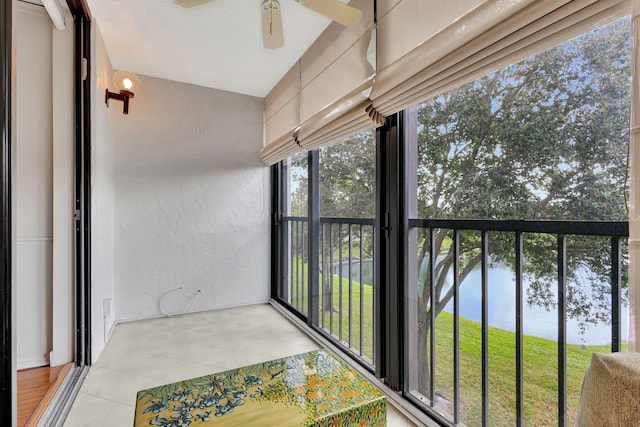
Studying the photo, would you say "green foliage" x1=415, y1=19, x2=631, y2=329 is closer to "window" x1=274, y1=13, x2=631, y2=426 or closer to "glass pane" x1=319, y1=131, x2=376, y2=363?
"window" x1=274, y1=13, x2=631, y2=426

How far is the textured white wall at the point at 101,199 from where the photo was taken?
6.31 ft

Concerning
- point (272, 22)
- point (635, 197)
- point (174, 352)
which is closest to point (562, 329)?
point (635, 197)

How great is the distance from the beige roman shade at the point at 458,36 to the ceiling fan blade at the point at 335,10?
0.25 meters

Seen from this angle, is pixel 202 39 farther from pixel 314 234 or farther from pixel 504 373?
pixel 504 373

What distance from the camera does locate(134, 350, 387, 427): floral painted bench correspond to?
878mm

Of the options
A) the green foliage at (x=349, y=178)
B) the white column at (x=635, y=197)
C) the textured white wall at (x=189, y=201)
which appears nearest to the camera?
the white column at (x=635, y=197)

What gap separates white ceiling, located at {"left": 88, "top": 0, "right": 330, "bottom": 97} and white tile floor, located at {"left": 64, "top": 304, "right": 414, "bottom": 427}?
7.30ft

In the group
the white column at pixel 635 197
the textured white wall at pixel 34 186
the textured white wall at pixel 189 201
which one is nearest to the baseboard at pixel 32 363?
the textured white wall at pixel 34 186

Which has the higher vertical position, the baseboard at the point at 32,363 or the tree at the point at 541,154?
the tree at the point at 541,154

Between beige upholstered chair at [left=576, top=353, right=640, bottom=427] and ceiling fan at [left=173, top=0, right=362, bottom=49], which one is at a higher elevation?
ceiling fan at [left=173, top=0, right=362, bottom=49]

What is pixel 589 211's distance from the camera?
906 mm

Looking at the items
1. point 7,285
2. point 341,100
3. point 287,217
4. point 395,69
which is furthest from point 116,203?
point 395,69

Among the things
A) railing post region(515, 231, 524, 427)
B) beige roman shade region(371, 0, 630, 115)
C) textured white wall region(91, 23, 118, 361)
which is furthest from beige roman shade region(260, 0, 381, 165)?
textured white wall region(91, 23, 118, 361)

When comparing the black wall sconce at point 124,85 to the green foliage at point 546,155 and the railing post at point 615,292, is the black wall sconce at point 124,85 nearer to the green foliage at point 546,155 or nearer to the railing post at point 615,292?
the green foliage at point 546,155
